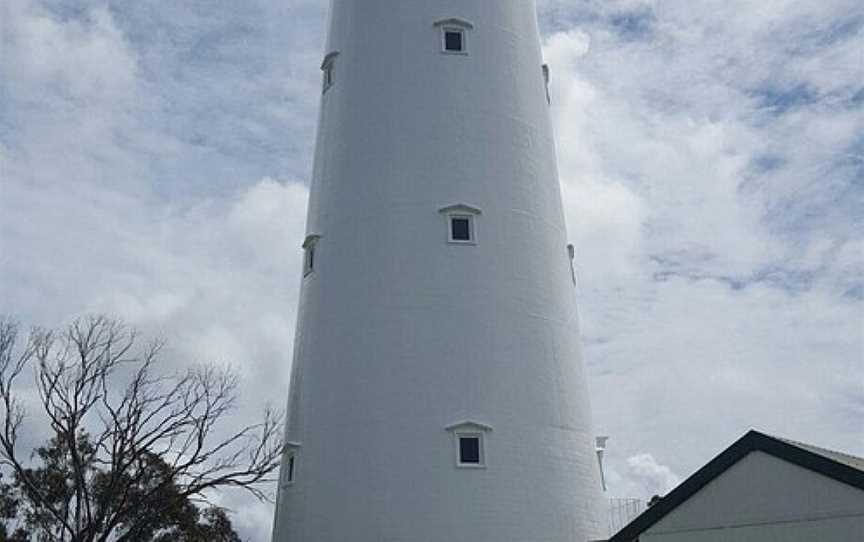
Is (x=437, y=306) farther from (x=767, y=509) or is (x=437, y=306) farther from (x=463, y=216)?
(x=767, y=509)

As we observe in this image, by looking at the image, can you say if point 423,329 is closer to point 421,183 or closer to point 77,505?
point 421,183

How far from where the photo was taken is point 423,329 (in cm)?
1817

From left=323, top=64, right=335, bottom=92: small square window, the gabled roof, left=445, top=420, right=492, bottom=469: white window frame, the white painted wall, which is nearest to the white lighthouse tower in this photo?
left=445, top=420, right=492, bottom=469: white window frame

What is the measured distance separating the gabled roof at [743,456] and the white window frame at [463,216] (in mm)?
6635

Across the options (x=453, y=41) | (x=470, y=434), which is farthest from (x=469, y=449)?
(x=453, y=41)

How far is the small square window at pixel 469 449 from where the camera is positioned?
17.4 m

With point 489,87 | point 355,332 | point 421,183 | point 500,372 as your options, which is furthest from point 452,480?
point 489,87

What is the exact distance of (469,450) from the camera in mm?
17562

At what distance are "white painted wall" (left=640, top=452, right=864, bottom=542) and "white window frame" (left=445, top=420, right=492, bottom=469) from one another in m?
3.94

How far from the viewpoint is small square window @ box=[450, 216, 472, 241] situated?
19.0 m

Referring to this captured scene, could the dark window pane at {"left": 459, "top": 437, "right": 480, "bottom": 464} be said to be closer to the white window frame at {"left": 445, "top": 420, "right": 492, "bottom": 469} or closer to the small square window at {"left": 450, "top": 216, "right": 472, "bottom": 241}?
the white window frame at {"left": 445, "top": 420, "right": 492, "bottom": 469}

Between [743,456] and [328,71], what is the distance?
1333 cm

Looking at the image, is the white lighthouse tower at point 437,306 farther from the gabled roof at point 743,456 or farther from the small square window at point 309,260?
the gabled roof at point 743,456

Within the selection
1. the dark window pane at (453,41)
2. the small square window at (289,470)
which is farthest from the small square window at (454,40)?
the small square window at (289,470)
